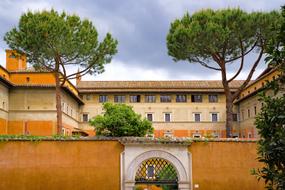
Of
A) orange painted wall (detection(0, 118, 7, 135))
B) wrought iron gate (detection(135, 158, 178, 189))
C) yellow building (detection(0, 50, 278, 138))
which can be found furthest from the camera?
yellow building (detection(0, 50, 278, 138))

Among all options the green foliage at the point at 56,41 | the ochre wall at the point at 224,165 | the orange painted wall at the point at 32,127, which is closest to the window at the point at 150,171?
the ochre wall at the point at 224,165

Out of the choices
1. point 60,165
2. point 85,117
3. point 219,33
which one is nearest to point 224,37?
point 219,33

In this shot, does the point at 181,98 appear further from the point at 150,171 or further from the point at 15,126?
the point at 150,171

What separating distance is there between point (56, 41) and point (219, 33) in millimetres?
11166

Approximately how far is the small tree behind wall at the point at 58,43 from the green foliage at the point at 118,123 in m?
3.93

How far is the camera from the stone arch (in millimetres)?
15578

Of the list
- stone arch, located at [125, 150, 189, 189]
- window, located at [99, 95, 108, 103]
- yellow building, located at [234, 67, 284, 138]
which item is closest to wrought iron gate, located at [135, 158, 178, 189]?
stone arch, located at [125, 150, 189, 189]

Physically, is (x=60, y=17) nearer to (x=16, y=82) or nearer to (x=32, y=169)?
(x=16, y=82)

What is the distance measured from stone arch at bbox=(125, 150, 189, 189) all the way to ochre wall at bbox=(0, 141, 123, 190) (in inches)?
21.2

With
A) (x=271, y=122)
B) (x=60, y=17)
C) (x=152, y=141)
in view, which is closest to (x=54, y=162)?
(x=152, y=141)

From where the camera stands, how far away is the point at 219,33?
88.6ft

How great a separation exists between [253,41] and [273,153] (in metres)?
22.5

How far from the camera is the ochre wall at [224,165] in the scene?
15883mm

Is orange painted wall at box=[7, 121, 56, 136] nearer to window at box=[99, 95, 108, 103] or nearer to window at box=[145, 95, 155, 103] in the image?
window at box=[99, 95, 108, 103]
